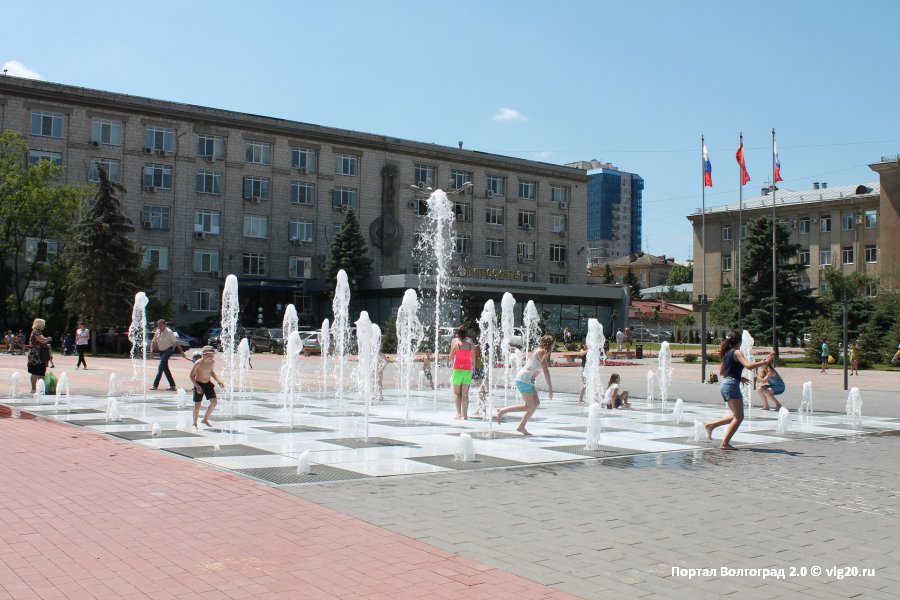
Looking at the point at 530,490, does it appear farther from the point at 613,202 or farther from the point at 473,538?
the point at 613,202

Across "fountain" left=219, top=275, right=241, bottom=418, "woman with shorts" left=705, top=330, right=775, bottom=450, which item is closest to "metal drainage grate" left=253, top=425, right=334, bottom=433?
"fountain" left=219, top=275, right=241, bottom=418

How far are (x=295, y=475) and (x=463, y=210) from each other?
63.2 metres

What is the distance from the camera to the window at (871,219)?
76938 mm

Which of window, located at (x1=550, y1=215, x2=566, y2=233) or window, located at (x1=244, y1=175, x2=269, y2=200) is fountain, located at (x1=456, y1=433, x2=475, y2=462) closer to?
window, located at (x1=244, y1=175, x2=269, y2=200)

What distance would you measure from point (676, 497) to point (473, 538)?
277 cm

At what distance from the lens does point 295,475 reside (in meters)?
8.99

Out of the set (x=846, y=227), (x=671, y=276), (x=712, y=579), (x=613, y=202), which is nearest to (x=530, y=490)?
(x=712, y=579)

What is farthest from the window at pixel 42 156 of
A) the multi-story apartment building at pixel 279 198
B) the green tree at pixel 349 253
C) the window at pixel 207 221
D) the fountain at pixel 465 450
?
the fountain at pixel 465 450

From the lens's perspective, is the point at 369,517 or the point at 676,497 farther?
the point at 676,497

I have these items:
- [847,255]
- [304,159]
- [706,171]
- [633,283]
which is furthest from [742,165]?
[633,283]

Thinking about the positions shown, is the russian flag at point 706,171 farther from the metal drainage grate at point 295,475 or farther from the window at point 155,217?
the metal drainage grate at point 295,475

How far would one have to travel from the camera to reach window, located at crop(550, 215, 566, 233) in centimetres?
7675

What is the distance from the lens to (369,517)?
23.3ft

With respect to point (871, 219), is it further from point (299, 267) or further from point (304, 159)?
point (299, 267)
